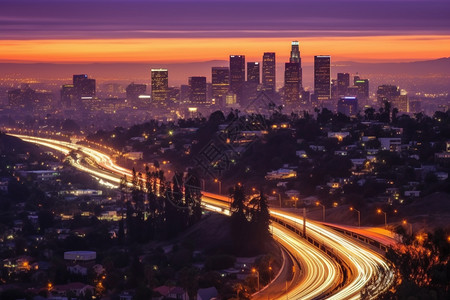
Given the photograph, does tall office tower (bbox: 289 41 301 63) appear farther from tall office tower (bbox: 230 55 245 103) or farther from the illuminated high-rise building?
the illuminated high-rise building

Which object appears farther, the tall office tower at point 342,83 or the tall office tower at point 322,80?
the tall office tower at point 342,83

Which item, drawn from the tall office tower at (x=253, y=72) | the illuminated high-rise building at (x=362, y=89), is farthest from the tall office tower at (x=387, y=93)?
the tall office tower at (x=253, y=72)

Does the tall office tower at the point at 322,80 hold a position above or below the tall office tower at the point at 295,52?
below

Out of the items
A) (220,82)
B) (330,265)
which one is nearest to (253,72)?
(220,82)

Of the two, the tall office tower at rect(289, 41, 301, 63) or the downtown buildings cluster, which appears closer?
the downtown buildings cluster

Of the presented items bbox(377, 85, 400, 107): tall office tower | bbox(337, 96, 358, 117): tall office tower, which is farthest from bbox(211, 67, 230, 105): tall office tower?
bbox(337, 96, 358, 117): tall office tower

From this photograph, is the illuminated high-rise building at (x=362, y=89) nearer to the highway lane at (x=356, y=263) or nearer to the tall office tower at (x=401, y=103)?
the tall office tower at (x=401, y=103)
